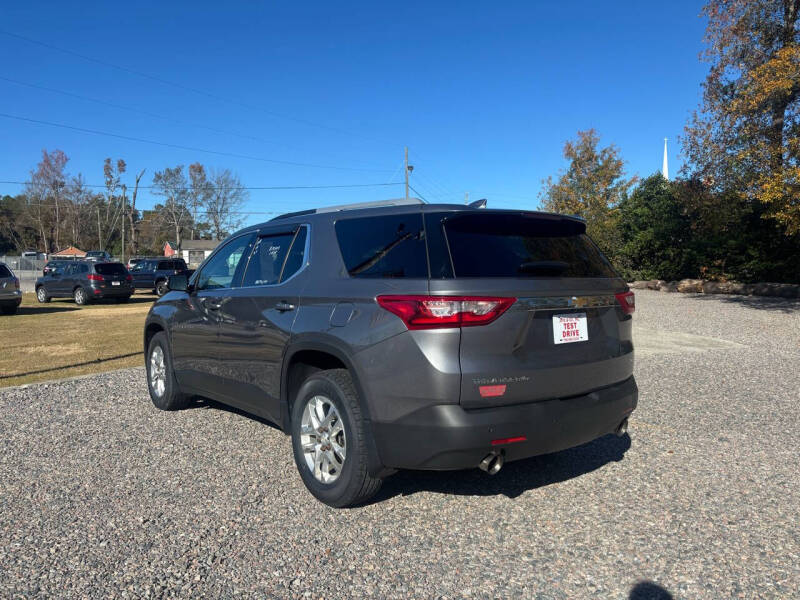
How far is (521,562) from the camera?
9.77 feet

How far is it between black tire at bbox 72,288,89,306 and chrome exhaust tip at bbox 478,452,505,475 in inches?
900

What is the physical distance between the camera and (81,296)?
22641mm

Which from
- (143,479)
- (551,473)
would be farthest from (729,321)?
(143,479)

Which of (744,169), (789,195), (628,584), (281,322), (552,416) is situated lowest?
(628,584)

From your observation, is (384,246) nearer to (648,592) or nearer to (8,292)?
(648,592)

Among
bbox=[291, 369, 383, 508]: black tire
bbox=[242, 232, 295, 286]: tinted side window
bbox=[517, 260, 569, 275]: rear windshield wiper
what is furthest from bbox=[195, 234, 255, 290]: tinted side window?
bbox=[517, 260, 569, 275]: rear windshield wiper

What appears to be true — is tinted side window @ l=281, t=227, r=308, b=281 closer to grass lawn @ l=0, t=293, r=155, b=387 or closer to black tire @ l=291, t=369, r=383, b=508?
black tire @ l=291, t=369, r=383, b=508

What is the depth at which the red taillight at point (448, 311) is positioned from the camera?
3010 mm

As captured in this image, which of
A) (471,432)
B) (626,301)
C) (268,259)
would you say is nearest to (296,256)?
(268,259)

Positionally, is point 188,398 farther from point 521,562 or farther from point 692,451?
point 692,451

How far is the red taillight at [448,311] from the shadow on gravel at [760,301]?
15242 mm

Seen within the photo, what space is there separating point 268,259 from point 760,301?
1719 cm

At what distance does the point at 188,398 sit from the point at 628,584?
4.42 metres

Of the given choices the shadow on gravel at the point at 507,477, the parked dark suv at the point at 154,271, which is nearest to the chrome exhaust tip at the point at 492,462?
the shadow on gravel at the point at 507,477
